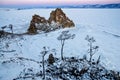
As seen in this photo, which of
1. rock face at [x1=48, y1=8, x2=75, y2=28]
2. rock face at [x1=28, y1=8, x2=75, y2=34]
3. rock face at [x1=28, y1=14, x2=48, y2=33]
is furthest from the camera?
rock face at [x1=48, y1=8, x2=75, y2=28]

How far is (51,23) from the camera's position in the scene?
56.3 metres

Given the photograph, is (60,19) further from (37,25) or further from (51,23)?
(37,25)

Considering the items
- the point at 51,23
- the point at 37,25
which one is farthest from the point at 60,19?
the point at 37,25

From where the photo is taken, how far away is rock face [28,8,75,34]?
53.7 m

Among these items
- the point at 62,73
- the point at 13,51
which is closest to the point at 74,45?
the point at 13,51

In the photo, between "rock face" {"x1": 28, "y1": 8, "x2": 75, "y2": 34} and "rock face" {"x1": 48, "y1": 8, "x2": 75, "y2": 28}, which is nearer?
"rock face" {"x1": 28, "y1": 8, "x2": 75, "y2": 34}

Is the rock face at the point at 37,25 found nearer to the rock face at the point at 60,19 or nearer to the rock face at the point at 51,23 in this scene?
the rock face at the point at 51,23

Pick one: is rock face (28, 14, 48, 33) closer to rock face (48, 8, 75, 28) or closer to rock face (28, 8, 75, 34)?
rock face (28, 8, 75, 34)

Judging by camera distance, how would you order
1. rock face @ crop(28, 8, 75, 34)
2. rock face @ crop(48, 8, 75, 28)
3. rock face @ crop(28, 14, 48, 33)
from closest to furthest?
rock face @ crop(28, 14, 48, 33) → rock face @ crop(28, 8, 75, 34) → rock face @ crop(48, 8, 75, 28)

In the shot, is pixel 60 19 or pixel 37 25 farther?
pixel 60 19

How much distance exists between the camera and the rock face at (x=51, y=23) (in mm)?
53681

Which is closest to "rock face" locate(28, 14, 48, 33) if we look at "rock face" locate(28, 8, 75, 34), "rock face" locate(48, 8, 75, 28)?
"rock face" locate(28, 8, 75, 34)

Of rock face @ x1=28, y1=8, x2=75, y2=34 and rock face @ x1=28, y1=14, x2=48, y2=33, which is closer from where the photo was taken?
rock face @ x1=28, y1=14, x2=48, y2=33

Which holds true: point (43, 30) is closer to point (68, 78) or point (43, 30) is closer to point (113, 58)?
point (113, 58)
